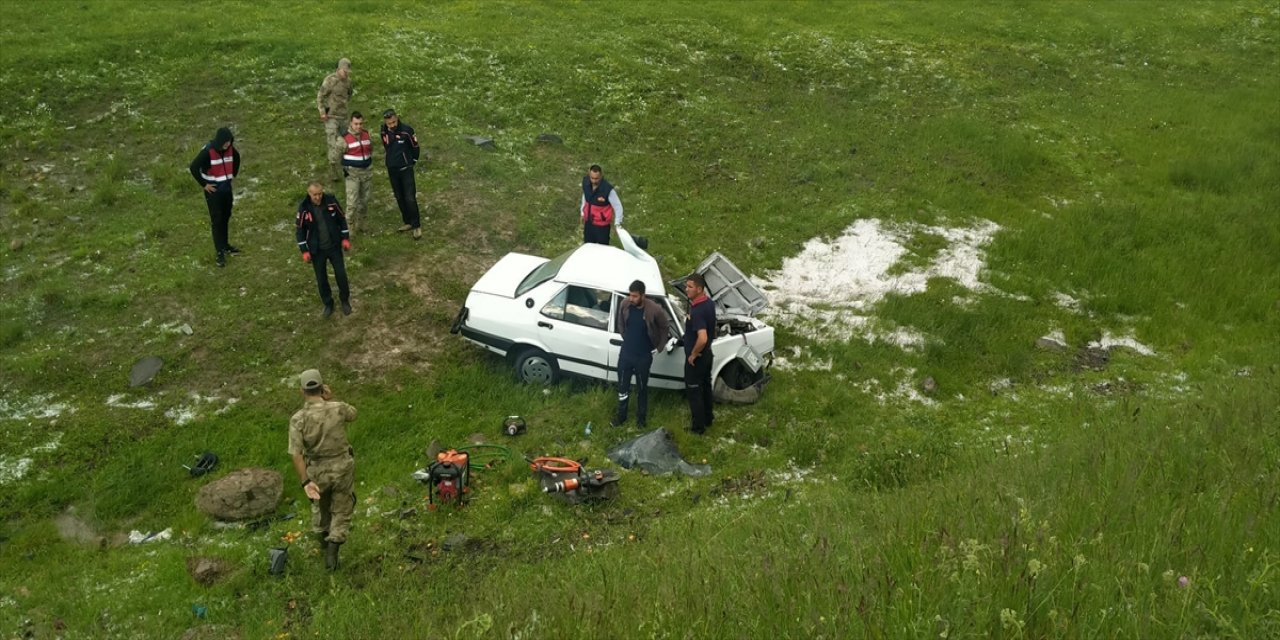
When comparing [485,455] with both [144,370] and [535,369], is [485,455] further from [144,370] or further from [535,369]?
[144,370]

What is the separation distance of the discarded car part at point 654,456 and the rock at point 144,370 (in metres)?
6.27

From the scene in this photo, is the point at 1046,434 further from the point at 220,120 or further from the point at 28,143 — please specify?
the point at 28,143

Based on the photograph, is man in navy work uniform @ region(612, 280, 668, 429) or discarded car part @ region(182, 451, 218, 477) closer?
discarded car part @ region(182, 451, 218, 477)

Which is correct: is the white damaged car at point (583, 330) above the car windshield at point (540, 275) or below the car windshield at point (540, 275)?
below

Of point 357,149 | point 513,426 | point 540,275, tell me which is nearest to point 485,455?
point 513,426

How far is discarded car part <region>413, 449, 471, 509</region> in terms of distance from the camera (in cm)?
888

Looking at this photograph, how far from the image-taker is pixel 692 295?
34.3 feet

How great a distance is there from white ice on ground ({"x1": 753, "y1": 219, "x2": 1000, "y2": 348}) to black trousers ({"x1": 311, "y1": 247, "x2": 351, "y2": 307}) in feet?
22.3

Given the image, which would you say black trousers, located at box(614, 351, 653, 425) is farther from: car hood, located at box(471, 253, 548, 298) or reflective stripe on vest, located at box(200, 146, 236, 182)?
reflective stripe on vest, located at box(200, 146, 236, 182)

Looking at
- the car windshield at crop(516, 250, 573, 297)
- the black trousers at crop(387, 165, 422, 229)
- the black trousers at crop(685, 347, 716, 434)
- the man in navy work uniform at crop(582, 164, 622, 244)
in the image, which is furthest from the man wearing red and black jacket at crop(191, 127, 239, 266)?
the black trousers at crop(685, 347, 716, 434)

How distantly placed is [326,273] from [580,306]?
3971 millimetres

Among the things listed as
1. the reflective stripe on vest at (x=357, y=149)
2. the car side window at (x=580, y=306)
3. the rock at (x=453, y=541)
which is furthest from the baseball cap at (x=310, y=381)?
the reflective stripe on vest at (x=357, y=149)

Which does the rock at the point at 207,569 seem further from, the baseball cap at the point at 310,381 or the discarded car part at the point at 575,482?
the discarded car part at the point at 575,482

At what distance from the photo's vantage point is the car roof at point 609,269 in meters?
11.4
